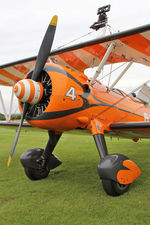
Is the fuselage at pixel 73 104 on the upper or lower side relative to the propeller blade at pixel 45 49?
lower

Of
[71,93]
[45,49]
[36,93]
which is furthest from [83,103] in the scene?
[45,49]

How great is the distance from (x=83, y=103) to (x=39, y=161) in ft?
6.51

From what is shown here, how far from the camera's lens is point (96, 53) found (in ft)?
17.9

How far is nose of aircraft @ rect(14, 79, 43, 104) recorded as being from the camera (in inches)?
141

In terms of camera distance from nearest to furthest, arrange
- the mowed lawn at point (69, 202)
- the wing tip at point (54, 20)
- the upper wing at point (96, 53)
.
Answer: the mowed lawn at point (69, 202) < the wing tip at point (54, 20) < the upper wing at point (96, 53)

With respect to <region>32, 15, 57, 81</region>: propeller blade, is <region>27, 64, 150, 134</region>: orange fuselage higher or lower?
lower

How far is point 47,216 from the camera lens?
285 centimetres

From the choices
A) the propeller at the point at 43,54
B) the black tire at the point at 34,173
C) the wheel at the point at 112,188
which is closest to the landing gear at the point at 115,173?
the wheel at the point at 112,188

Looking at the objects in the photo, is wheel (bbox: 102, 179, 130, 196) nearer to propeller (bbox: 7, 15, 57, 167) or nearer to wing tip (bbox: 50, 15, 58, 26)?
propeller (bbox: 7, 15, 57, 167)

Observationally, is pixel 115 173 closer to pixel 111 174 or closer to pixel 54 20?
pixel 111 174

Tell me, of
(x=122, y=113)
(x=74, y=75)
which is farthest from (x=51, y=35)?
(x=122, y=113)

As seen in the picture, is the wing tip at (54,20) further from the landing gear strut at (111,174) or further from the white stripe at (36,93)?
the landing gear strut at (111,174)

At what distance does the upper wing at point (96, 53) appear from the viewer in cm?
421

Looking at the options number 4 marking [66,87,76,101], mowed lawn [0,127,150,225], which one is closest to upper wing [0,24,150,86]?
number 4 marking [66,87,76,101]
